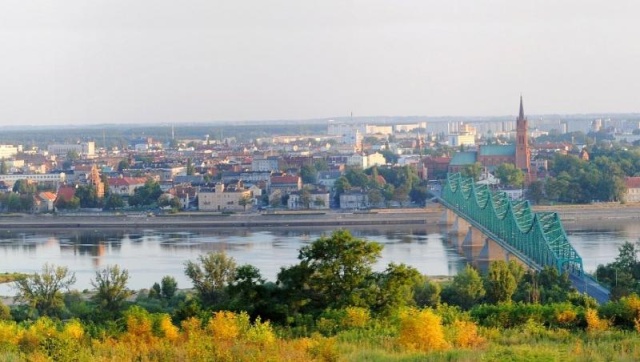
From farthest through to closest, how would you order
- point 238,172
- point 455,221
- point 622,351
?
point 238,172 < point 455,221 < point 622,351

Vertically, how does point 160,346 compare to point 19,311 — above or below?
above

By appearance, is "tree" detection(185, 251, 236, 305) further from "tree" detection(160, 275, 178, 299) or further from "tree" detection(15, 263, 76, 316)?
"tree" detection(15, 263, 76, 316)

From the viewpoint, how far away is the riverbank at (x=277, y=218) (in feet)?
65.1

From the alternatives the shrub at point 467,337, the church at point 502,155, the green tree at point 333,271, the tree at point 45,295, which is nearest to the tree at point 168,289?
the tree at point 45,295

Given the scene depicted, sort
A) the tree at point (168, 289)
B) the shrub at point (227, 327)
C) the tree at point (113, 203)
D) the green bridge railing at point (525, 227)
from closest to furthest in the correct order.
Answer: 1. the shrub at point (227, 327)
2. the tree at point (168, 289)
3. the green bridge railing at point (525, 227)
4. the tree at point (113, 203)

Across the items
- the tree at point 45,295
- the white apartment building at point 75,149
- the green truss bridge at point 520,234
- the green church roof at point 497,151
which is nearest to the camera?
the tree at point 45,295

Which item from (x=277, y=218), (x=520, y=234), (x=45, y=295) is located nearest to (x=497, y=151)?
(x=277, y=218)

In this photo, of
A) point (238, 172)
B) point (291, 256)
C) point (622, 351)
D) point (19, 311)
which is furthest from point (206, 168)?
point (622, 351)

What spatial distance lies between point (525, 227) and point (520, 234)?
0.53 metres

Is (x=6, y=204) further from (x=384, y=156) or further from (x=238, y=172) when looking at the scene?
(x=384, y=156)

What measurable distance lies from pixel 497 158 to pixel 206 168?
6771mm

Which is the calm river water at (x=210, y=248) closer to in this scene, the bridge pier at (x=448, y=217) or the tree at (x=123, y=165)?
the bridge pier at (x=448, y=217)

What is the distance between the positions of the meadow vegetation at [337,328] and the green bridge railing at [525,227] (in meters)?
3.77

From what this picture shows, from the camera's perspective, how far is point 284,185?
25641 millimetres
